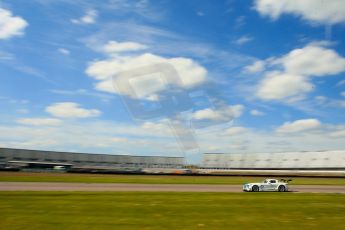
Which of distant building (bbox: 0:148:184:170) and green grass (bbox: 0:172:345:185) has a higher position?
distant building (bbox: 0:148:184:170)

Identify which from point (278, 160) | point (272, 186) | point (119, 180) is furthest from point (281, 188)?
point (278, 160)

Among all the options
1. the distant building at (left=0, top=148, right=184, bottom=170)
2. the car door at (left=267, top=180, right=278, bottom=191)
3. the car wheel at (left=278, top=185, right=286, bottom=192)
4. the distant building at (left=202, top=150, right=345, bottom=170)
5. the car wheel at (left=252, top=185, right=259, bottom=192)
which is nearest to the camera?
the car wheel at (left=252, top=185, right=259, bottom=192)

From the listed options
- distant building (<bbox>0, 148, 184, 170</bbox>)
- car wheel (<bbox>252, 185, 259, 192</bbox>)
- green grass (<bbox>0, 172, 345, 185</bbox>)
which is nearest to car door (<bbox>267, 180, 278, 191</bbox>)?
car wheel (<bbox>252, 185, 259, 192</bbox>)

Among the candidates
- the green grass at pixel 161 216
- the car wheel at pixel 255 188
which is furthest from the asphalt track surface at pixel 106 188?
the green grass at pixel 161 216

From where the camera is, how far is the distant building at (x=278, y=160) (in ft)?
446

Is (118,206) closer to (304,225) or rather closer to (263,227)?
(263,227)

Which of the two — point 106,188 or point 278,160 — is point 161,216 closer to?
point 106,188

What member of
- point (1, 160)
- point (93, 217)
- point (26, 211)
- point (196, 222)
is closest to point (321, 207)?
point (196, 222)

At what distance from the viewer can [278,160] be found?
16025 cm

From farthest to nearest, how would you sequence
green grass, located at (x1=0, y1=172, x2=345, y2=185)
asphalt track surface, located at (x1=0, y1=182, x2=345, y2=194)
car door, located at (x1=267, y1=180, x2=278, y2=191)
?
green grass, located at (x1=0, y1=172, x2=345, y2=185) → car door, located at (x1=267, y1=180, x2=278, y2=191) → asphalt track surface, located at (x1=0, y1=182, x2=345, y2=194)

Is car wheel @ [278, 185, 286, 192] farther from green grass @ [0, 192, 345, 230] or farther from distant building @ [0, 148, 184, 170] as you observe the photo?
distant building @ [0, 148, 184, 170]

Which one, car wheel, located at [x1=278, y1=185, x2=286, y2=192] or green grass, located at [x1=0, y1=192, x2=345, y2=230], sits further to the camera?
car wheel, located at [x1=278, y1=185, x2=286, y2=192]

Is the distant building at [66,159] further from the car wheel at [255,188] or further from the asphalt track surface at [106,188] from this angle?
the car wheel at [255,188]

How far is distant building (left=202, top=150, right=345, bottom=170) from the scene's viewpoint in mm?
136000
